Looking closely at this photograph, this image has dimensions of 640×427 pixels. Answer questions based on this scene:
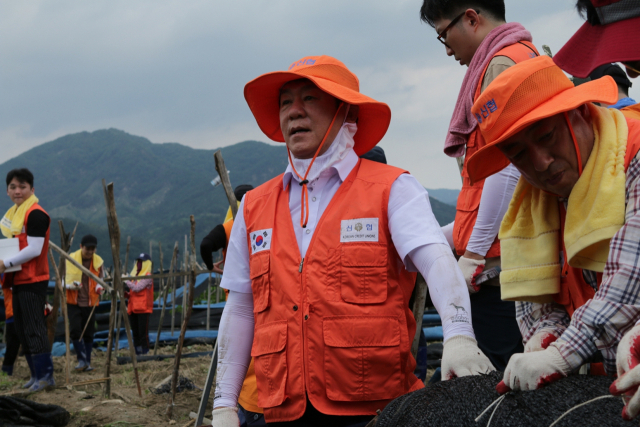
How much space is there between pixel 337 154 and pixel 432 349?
552 cm

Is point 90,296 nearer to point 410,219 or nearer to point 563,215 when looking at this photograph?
point 410,219

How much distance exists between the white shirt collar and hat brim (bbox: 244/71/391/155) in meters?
0.18

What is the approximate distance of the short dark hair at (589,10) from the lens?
1.64 m

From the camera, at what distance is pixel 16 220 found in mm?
5562

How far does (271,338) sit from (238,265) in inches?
14.7

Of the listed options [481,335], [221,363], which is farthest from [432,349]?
[221,363]

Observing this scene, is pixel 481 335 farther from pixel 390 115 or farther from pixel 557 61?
pixel 557 61

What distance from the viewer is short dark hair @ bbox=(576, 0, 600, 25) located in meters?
1.64

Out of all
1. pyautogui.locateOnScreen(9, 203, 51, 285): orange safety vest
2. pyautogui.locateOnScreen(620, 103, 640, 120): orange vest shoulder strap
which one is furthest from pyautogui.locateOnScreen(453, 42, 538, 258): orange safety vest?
pyautogui.locateOnScreen(9, 203, 51, 285): orange safety vest

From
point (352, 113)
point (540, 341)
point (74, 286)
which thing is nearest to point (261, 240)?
point (352, 113)

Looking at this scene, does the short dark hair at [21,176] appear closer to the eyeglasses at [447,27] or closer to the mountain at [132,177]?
the eyeglasses at [447,27]

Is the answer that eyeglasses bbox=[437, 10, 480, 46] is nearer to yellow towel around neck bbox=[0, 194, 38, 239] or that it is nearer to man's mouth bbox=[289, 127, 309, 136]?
man's mouth bbox=[289, 127, 309, 136]

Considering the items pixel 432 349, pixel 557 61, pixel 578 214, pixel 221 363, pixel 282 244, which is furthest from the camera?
pixel 432 349

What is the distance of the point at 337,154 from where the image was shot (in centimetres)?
208
